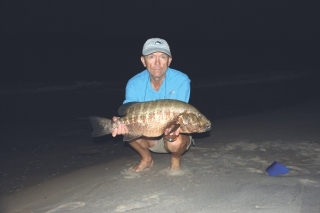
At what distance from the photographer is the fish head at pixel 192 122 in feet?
12.8

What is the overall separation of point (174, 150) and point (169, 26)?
4869cm

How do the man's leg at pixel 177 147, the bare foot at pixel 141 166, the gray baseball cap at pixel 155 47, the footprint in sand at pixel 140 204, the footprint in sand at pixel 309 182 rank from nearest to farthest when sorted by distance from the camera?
1. the footprint in sand at pixel 140 204
2. the footprint in sand at pixel 309 182
3. the gray baseball cap at pixel 155 47
4. the man's leg at pixel 177 147
5. the bare foot at pixel 141 166

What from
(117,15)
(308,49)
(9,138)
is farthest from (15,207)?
(117,15)

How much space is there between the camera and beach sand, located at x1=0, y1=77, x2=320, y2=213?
12.1 ft

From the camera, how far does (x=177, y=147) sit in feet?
14.7

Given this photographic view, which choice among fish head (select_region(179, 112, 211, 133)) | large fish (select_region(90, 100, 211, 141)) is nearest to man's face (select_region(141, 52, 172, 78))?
large fish (select_region(90, 100, 211, 141))

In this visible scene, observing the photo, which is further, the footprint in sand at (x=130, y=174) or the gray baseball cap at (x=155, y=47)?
the footprint in sand at (x=130, y=174)

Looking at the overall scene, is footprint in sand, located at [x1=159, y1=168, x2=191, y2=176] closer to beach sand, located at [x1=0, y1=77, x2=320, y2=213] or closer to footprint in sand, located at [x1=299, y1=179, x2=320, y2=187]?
beach sand, located at [x1=0, y1=77, x2=320, y2=213]

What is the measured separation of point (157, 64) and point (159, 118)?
720 millimetres

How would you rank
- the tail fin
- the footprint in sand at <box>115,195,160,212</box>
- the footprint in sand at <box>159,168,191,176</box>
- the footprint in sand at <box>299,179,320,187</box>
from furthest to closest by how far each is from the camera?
the footprint in sand at <box>159,168,191,176</box> → the tail fin → the footprint in sand at <box>299,179,320,187</box> → the footprint in sand at <box>115,195,160,212</box>

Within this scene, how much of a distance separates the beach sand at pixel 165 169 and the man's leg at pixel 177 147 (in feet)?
0.42

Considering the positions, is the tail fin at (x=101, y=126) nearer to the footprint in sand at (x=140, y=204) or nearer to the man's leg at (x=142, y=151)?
the man's leg at (x=142, y=151)

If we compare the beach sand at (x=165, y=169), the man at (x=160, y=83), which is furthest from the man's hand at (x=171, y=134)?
the beach sand at (x=165, y=169)

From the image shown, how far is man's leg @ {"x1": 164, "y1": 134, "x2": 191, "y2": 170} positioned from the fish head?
1.44ft
